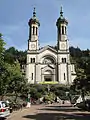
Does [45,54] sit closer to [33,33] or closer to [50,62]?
[50,62]

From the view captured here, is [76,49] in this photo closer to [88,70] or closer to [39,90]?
[39,90]

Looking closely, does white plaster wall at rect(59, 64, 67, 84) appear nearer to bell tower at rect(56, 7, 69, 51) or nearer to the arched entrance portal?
the arched entrance portal

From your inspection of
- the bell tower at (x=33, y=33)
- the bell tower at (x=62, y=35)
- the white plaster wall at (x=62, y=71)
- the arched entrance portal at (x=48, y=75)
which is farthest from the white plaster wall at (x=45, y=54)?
the arched entrance portal at (x=48, y=75)

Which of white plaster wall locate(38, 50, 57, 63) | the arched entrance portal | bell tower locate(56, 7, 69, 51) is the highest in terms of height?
bell tower locate(56, 7, 69, 51)

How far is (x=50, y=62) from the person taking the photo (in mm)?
84812

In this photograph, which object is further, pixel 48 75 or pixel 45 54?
pixel 45 54

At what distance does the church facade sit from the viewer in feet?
271

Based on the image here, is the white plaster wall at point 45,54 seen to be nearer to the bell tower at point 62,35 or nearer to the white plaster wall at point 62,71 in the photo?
the bell tower at point 62,35

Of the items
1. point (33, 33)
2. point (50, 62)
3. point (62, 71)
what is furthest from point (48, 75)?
point (33, 33)

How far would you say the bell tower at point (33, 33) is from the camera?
85125 millimetres

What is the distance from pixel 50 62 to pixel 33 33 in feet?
39.2

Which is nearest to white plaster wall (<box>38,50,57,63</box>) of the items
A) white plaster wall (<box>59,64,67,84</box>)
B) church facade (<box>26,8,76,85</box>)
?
church facade (<box>26,8,76,85</box>)

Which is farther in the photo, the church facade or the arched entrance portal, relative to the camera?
the arched entrance portal

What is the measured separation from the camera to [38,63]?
275 feet
